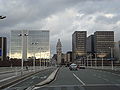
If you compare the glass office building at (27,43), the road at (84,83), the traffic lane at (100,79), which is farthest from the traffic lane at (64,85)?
the glass office building at (27,43)

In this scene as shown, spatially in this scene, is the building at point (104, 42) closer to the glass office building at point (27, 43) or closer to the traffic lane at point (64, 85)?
the glass office building at point (27, 43)

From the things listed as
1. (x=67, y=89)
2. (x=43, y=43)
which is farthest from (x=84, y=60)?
(x=67, y=89)

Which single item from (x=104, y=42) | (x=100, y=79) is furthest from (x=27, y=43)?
(x=104, y=42)

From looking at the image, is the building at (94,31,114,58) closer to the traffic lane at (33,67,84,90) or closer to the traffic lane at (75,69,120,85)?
the traffic lane at (75,69,120,85)

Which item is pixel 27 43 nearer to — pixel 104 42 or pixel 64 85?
pixel 64 85

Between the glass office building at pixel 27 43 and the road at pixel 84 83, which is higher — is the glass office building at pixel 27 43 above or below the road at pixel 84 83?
above

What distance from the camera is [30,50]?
327 feet

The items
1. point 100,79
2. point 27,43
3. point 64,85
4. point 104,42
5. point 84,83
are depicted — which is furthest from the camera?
point 104,42

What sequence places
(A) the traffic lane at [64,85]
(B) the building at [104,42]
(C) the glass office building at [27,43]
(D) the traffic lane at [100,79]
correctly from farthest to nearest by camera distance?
1. (B) the building at [104,42]
2. (C) the glass office building at [27,43]
3. (D) the traffic lane at [100,79]
4. (A) the traffic lane at [64,85]

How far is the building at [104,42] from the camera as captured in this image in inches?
6132

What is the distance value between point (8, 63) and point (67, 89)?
122 metres

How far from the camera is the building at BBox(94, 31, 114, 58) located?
15575 centimetres

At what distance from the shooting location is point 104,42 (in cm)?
15700

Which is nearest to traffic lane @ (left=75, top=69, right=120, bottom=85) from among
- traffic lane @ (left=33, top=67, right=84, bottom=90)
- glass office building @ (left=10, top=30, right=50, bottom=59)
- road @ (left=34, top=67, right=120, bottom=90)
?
road @ (left=34, top=67, right=120, bottom=90)
